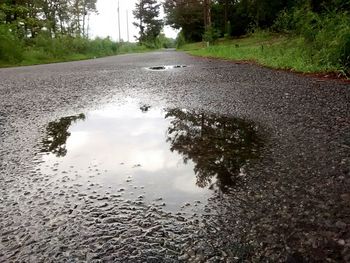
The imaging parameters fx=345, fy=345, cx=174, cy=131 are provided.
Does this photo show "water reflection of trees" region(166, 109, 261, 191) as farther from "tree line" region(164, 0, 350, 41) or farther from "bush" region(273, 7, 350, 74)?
"tree line" region(164, 0, 350, 41)

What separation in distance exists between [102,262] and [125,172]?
1096 millimetres

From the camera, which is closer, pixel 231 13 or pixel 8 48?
pixel 8 48

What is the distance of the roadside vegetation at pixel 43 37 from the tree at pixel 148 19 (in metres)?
19.9

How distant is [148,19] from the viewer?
64.6 meters

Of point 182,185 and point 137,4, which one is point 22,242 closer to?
point 182,185

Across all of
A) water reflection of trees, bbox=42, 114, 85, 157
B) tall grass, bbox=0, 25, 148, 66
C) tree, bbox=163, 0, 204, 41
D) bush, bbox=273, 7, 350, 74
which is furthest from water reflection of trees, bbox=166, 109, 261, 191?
tree, bbox=163, 0, 204, 41

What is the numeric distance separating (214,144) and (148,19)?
214 ft

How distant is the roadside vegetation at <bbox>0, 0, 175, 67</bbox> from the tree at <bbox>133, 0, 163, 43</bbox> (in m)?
19.9

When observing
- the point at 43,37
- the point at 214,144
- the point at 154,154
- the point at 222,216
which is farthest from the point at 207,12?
the point at 222,216

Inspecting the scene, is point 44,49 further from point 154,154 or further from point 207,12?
point 154,154

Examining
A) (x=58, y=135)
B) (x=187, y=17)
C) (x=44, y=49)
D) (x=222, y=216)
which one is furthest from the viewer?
(x=187, y=17)

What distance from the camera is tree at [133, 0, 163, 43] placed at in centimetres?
6400

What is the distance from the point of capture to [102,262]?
57.3 inches

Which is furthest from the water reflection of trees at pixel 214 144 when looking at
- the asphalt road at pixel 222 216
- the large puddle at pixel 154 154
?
the asphalt road at pixel 222 216
